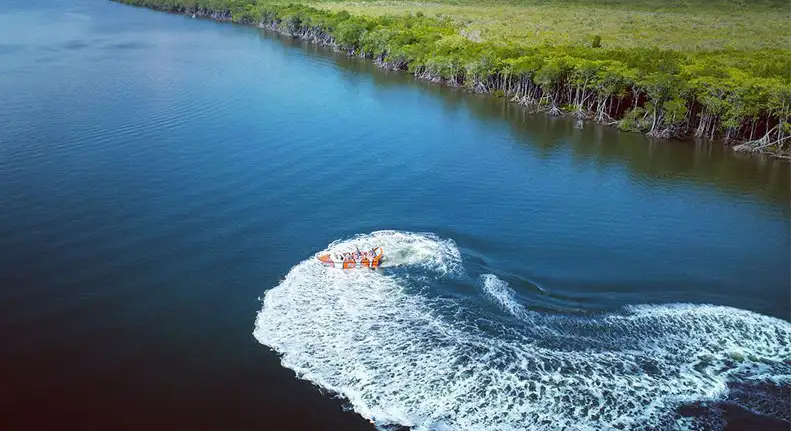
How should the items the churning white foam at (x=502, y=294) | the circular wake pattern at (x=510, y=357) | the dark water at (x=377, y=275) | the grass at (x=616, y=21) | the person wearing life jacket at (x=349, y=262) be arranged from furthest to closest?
the grass at (x=616, y=21), the person wearing life jacket at (x=349, y=262), the churning white foam at (x=502, y=294), the dark water at (x=377, y=275), the circular wake pattern at (x=510, y=357)

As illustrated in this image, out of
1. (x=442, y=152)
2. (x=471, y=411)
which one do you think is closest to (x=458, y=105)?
(x=442, y=152)

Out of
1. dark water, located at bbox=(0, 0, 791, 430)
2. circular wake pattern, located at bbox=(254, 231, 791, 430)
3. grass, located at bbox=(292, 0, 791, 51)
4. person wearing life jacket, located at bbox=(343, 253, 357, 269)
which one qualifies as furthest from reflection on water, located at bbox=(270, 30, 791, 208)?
person wearing life jacket, located at bbox=(343, 253, 357, 269)

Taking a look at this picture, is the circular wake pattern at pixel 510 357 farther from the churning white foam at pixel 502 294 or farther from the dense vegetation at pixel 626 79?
the dense vegetation at pixel 626 79

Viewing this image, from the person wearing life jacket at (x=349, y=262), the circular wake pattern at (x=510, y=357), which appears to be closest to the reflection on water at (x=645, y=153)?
the circular wake pattern at (x=510, y=357)

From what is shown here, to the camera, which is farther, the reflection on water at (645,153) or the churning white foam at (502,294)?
the reflection on water at (645,153)

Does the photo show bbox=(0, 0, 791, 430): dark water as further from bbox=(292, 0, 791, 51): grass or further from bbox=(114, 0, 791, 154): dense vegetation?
bbox=(292, 0, 791, 51): grass
